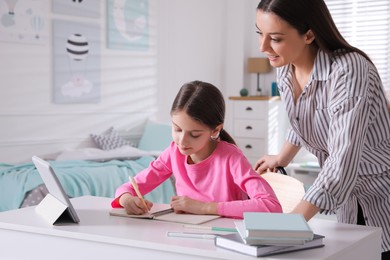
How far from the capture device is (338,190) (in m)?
1.62

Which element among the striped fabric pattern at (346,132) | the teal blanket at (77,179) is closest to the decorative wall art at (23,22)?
the teal blanket at (77,179)

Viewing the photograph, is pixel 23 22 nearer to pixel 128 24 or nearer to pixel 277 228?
pixel 128 24

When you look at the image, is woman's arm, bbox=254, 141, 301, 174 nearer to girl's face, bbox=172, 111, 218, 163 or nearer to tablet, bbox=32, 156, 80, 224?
girl's face, bbox=172, 111, 218, 163

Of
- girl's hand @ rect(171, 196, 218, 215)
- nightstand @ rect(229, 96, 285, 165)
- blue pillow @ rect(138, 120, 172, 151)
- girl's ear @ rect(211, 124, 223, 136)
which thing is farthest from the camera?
nightstand @ rect(229, 96, 285, 165)

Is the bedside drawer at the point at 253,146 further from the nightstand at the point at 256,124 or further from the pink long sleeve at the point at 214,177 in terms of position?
the pink long sleeve at the point at 214,177

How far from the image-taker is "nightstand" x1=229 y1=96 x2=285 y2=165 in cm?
609

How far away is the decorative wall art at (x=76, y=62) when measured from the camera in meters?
5.07

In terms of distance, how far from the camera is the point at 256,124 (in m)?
6.13

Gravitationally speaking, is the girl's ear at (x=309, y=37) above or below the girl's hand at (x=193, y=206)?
above

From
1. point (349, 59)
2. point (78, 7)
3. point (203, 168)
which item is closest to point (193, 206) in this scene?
point (203, 168)

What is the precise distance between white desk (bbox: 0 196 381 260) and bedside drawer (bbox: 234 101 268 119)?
4.28m

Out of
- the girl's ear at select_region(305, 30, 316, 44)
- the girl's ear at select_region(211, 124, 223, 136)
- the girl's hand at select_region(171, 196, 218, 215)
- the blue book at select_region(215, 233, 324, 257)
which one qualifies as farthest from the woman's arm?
the blue book at select_region(215, 233, 324, 257)

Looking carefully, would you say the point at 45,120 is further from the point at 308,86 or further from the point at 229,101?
the point at 308,86

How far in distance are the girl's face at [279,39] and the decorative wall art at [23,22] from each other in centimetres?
331
